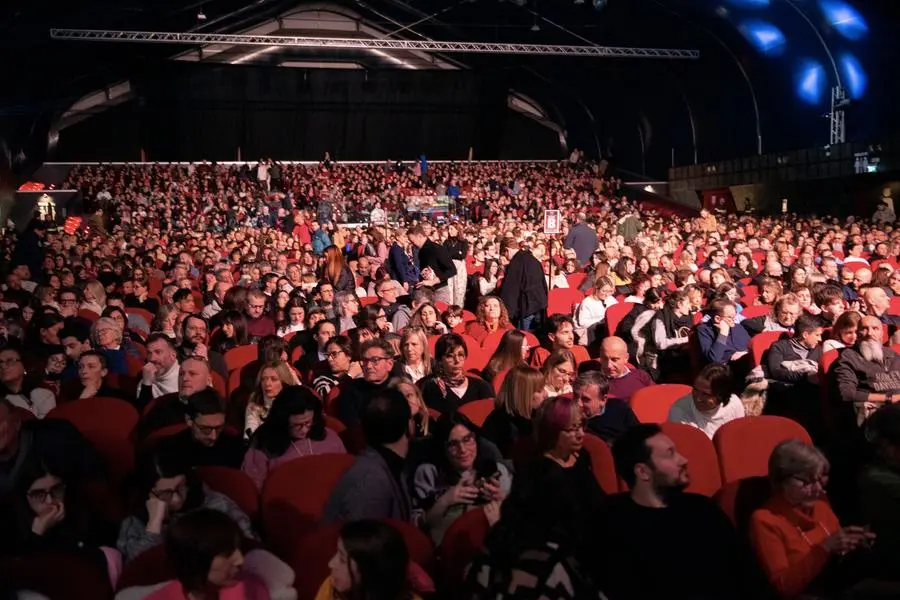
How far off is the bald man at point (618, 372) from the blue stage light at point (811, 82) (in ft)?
63.9

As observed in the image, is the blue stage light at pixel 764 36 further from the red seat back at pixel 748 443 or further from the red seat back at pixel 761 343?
the red seat back at pixel 748 443

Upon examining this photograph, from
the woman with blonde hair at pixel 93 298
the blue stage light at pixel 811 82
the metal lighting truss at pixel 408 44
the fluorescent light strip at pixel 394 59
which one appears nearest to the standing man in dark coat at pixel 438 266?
the woman with blonde hair at pixel 93 298

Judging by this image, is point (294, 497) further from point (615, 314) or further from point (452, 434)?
point (615, 314)

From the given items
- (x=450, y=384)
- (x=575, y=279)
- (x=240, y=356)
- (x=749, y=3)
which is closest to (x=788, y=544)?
(x=450, y=384)

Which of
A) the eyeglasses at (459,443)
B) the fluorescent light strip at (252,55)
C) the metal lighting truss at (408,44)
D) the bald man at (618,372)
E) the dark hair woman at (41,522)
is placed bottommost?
the dark hair woman at (41,522)

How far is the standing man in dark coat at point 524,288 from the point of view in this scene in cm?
923

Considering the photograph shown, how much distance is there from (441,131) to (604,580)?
37092 mm

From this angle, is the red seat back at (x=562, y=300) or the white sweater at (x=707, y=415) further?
the red seat back at (x=562, y=300)

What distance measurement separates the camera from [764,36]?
23.3m

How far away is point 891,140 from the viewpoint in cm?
1922

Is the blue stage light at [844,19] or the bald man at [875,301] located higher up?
→ the blue stage light at [844,19]

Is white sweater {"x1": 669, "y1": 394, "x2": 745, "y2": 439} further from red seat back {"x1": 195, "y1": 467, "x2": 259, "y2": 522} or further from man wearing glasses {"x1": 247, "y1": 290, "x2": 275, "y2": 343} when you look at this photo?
man wearing glasses {"x1": 247, "y1": 290, "x2": 275, "y2": 343}

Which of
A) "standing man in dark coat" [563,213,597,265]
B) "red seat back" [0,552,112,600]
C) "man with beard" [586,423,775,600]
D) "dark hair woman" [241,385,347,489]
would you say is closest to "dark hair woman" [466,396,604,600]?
"man with beard" [586,423,775,600]

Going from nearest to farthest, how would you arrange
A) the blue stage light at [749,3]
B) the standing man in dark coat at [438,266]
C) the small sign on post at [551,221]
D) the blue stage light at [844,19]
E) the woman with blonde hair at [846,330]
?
the woman with blonde hair at [846,330]
the standing man in dark coat at [438,266]
the small sign on post at [551,221]
the blue stage light at [844,19]
the blue stage light at [749,3]
